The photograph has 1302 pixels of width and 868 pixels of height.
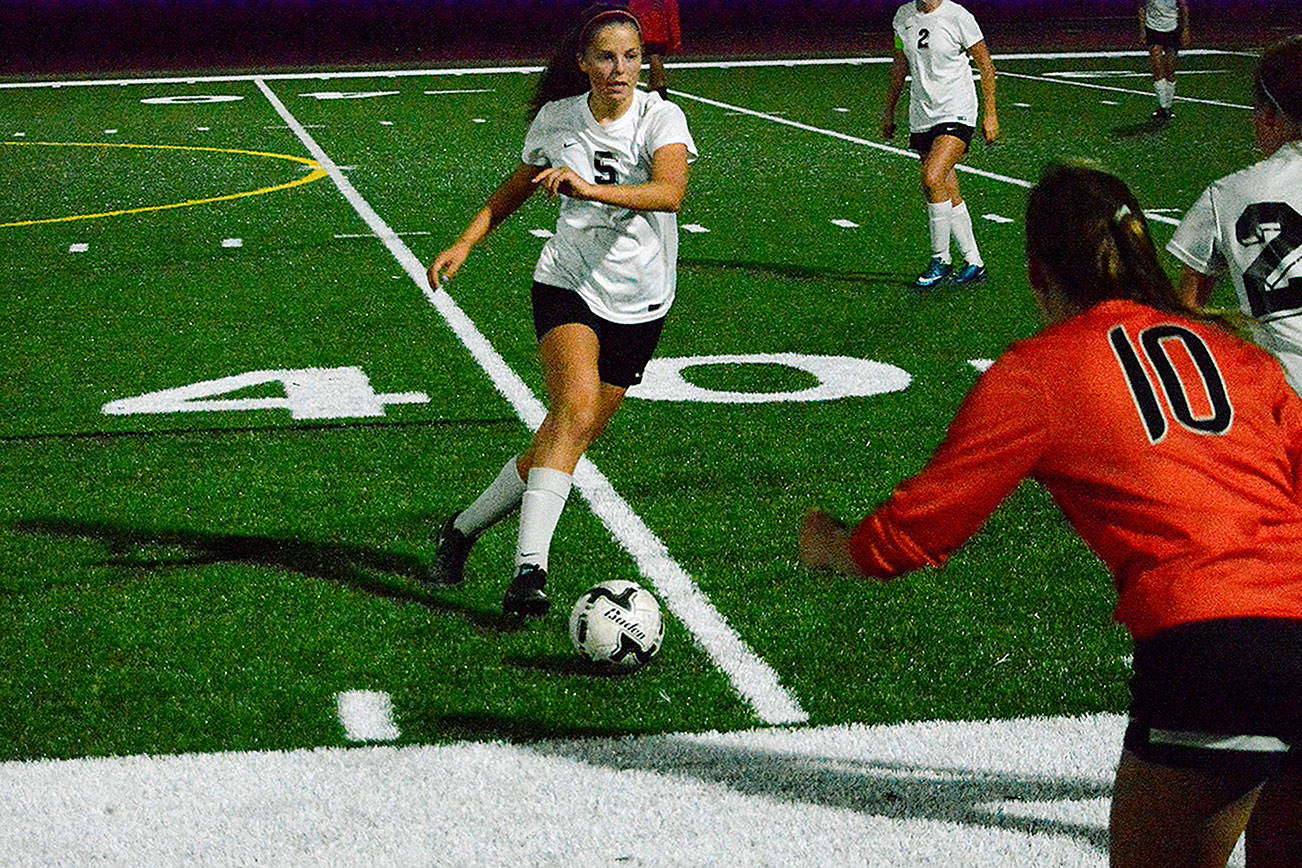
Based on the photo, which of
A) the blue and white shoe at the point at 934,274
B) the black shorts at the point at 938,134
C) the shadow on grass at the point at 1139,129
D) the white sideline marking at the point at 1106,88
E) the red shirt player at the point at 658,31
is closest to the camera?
the blue and white shoe at the point at 934,274

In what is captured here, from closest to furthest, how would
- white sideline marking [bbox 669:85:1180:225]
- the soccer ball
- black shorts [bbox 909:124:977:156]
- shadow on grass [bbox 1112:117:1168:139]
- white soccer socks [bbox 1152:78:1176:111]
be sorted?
the soccer ball, black shorts [bbox 909:124:977:156], white sideline marking [bbox 669:85:1180:225], shadow on grass [bbox 1112:117:1168:139], white soccer socks [bbox 1152:78:1176:111]

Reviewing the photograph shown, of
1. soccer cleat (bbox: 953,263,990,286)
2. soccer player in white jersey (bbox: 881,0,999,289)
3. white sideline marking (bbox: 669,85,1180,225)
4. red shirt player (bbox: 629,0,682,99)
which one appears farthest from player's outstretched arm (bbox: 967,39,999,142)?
red shirt player (bbox: 629,0,682,99)

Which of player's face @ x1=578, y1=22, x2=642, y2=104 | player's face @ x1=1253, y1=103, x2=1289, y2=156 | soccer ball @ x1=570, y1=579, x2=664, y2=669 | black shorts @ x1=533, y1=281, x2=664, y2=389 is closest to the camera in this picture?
player's face @ x1=1253, y1=103, x2=1289, y2=156

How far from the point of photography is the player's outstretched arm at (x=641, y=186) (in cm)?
501

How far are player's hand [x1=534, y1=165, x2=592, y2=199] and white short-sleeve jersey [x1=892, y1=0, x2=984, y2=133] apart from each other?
23.5ft

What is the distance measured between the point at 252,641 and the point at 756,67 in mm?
28621

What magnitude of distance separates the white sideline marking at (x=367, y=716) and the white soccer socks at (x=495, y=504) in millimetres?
929

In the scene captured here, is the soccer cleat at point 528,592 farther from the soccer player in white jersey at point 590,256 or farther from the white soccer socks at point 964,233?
the white soccer socks at point 964,233

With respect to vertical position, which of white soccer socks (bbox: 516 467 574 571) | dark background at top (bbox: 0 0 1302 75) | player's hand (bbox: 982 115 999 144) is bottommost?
dark background at top (bbox: 0 0 1302 75)

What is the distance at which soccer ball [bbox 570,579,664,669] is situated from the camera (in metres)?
5.00

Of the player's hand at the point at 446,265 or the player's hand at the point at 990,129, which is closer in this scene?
the player's hand at the point at 446,265

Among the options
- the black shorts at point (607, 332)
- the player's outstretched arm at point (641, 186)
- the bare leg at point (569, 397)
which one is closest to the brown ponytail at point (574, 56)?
the player's outstretched arm at point (641, 186)

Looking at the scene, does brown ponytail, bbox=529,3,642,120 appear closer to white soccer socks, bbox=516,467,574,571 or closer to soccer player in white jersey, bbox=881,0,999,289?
white soccer socks, bbox=516,467,574,571

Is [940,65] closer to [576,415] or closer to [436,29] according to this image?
[576,415]
